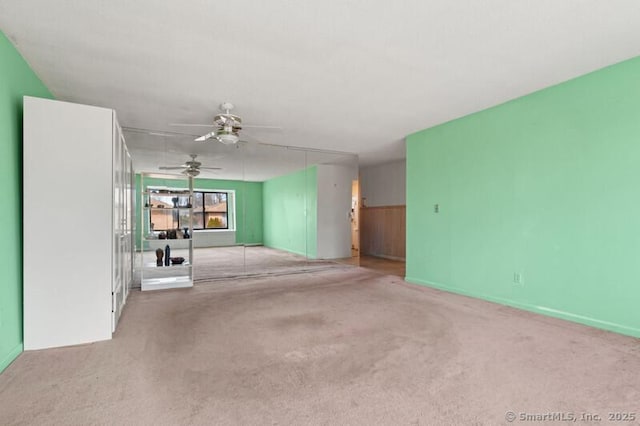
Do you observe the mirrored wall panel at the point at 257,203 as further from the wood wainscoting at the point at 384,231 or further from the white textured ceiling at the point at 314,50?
the white textured ceiling at the point at 314,50

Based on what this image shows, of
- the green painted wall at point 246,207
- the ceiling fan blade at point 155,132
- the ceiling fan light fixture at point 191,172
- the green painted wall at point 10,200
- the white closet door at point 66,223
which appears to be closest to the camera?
the green painted wall at point 10,200

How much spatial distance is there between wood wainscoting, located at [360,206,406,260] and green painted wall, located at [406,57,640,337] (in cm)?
305

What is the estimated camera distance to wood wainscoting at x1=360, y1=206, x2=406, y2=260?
8.19m

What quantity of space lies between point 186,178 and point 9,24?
3343mm

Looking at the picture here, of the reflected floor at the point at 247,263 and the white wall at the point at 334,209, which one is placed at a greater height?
the white wall at the point at 334,209

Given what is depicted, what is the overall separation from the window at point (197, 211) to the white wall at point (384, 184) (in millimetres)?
4075

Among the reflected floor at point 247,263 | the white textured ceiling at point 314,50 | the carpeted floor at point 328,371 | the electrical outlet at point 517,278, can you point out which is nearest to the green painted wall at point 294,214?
the reflected floor at point 247,263

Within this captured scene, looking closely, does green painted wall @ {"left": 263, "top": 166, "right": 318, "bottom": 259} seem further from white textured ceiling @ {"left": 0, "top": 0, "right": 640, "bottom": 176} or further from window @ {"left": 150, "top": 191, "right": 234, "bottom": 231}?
white textured ceiling @ {"left": 0, "top": 0, "right": 640, "bottom": 176}

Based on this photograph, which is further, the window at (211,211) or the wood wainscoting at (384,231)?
the wood wainscoting at (384,231)

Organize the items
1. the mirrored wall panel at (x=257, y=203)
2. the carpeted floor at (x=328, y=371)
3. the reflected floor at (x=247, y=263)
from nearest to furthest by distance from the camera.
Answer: the carpeted floor at (x=328, y=371) < the mirrored wall panel at (x=257, y=203) < the reflected floor at (x=247, y=263)

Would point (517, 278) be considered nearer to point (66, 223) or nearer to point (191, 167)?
point (66, 223)

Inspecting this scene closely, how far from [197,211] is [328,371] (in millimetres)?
5206

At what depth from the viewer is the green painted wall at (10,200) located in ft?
7.85

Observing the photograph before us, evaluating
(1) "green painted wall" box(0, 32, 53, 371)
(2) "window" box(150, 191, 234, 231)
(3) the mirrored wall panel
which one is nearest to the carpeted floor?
(1) "green painted wall" box(0, 32, 53, 371)
